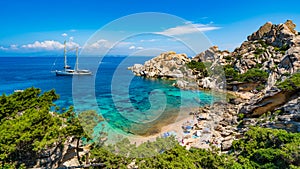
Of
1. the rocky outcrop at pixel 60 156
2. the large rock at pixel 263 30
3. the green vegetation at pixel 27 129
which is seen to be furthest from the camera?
the large rock at pixel 263 30

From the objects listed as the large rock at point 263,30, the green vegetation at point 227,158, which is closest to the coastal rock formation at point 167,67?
the large rock at point 263,30

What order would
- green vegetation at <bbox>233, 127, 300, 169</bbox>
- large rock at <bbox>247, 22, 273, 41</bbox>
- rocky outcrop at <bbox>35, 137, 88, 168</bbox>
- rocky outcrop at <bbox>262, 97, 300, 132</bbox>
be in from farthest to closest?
large rock at <bbox>247, 22, 273, 41</bbox> < rocky outcrop at <bbox>262, 97, 300, 132</bbox> < rocky outcrop at <bbox>35, 137, 88, 168</bbox> < green vegetation at <bbox>233, 127, 300, 169</bbox>

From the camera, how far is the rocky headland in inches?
441

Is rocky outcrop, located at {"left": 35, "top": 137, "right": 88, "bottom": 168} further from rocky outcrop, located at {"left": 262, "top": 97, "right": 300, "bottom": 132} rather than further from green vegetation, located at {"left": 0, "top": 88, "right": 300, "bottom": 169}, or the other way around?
rocky outcrop, located at {"left": 262, "top": 97, "right": 300, "bottom": 132}

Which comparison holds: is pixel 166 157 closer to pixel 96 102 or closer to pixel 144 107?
pixel 144 107

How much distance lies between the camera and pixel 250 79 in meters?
23.8

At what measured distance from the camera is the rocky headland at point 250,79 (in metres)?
11.2

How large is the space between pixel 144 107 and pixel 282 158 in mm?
14851

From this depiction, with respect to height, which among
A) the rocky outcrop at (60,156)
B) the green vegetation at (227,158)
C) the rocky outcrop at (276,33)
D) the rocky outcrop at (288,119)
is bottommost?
the rocky outcrop at (60,156)

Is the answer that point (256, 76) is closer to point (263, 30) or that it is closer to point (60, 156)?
point (263, 30)

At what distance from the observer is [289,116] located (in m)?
9.45

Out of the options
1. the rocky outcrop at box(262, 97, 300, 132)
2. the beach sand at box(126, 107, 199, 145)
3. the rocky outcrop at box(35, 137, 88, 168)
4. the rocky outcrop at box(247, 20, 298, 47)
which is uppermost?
the rocky outcrop at box(247, 20, 298, 47)

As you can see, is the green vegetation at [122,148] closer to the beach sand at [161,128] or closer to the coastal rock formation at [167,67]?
the beach sand at [161,128]

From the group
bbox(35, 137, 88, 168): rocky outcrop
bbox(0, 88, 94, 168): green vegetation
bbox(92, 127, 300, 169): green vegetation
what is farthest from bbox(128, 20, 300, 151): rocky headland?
bbox(0, 88, 94, 168): green vegetation
